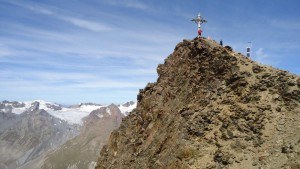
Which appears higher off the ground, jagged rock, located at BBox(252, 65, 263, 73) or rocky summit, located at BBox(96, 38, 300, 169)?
jagged rock, located at BBox(252, 65, 263, 73)

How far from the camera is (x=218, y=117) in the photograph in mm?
49656

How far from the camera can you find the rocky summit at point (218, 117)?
44.2 m

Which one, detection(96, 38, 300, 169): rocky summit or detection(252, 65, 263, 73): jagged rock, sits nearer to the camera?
detection(96, 38, 300, 169): rocky summit

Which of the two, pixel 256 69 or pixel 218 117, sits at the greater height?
pixel 256 69

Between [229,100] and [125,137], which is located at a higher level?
[229,100]

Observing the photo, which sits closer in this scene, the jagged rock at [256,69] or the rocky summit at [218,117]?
the rocky summit at [218,117]

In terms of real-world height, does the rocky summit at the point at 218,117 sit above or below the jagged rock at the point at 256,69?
below

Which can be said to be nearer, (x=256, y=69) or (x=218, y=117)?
(x=218, y=117)

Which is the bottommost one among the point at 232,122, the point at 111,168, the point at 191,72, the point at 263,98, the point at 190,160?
the point at 111,168

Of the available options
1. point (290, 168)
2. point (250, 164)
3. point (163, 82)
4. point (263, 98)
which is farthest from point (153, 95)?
point (290, 168)

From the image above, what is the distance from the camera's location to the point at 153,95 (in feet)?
220

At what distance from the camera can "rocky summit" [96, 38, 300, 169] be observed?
145 feet

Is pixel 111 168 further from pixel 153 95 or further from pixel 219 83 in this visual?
pixel 219 83

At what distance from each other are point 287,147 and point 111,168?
32.0 meters
